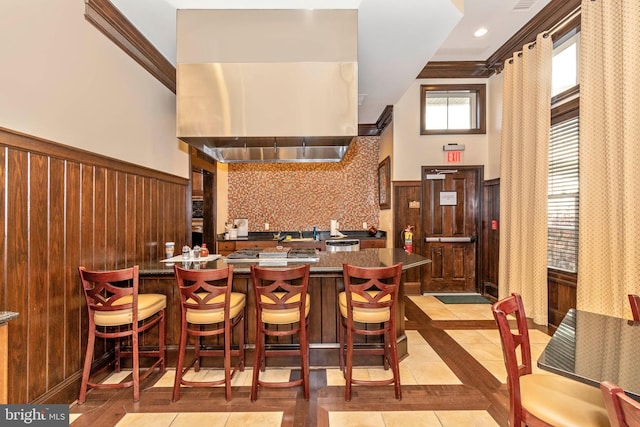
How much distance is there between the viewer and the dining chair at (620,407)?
0.86 meters

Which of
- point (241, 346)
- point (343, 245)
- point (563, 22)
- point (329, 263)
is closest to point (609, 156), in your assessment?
point (563, 22)

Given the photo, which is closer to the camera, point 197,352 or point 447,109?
point 197,352

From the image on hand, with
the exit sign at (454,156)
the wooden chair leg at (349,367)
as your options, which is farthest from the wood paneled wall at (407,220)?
the wooden chair leg at (349,367)

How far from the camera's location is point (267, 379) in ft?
8.89

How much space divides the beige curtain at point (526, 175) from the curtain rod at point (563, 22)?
103 mm

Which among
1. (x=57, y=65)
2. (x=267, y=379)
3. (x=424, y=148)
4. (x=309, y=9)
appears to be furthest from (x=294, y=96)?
(x=424, y=148)

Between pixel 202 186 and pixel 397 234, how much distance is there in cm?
374

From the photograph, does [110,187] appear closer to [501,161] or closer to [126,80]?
[126,80]

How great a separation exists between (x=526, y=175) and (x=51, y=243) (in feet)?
16.1

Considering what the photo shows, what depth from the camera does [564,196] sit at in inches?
144

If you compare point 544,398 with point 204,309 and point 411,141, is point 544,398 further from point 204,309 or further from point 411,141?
point 411,141

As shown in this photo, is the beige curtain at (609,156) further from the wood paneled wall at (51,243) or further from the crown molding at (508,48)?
the wood paneled wall at (51,243)

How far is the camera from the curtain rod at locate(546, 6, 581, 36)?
341 centimetres

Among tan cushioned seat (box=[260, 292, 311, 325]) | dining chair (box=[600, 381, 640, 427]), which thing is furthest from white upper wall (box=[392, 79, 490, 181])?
dining chair (box=[600, 381, 640, 427])
